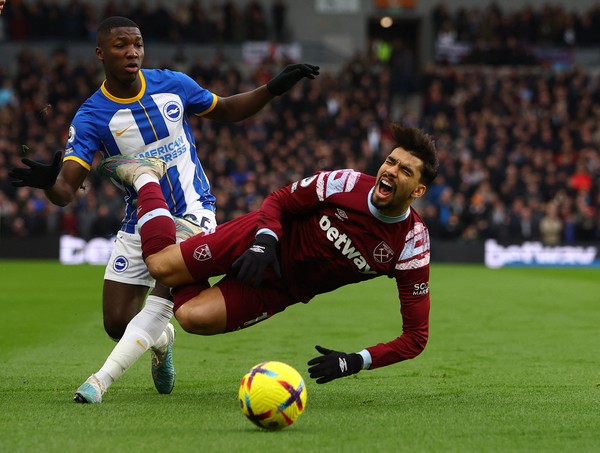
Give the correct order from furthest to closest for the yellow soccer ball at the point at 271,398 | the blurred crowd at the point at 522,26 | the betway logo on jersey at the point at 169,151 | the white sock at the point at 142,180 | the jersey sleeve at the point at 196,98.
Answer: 1. the blurred crowd at the point at 522,26
2. the jersey sleeve at the point at 196,98
3. the betway logo on jersey at the point at 169,151
4. the white sock at the point at 142,180
5. the yellow soccer ball at the point at 271,398

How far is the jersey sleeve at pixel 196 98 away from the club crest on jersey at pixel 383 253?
185cm

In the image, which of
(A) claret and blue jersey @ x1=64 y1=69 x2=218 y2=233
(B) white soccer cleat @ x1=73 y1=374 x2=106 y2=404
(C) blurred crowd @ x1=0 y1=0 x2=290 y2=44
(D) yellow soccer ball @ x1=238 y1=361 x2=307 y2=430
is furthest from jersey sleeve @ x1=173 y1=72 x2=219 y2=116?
(C) blurred crowd @ x1=0 y1=0 x2=290 y2=44

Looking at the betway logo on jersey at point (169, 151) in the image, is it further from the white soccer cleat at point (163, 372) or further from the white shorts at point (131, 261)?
the white soccer cleat at point (163, 372)

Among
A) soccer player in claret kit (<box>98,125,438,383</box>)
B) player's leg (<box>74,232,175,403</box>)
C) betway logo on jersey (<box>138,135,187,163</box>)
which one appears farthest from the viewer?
betway logo on jersey (<box>138,135,187,163</box>)

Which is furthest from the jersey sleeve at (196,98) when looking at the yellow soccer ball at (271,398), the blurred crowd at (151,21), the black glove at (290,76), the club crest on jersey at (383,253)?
the blurred crowd at (151,21)

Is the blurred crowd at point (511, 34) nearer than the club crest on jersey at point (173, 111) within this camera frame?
No

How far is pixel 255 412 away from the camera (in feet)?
18.8

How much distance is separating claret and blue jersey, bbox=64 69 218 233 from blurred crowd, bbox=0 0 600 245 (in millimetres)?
15455

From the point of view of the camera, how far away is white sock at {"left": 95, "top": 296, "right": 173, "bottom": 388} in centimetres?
678

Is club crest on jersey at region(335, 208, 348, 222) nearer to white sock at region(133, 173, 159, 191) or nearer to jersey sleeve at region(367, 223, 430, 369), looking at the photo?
jersey sleeve at region(367, 223, 430, 369)

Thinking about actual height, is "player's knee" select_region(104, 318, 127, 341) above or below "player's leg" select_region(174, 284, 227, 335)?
below

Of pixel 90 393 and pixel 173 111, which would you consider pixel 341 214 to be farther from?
pixel 90 393

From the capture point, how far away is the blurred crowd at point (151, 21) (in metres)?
29.8

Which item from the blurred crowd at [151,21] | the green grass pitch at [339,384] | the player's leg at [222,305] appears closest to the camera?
the green grass pitch at [339,384]
